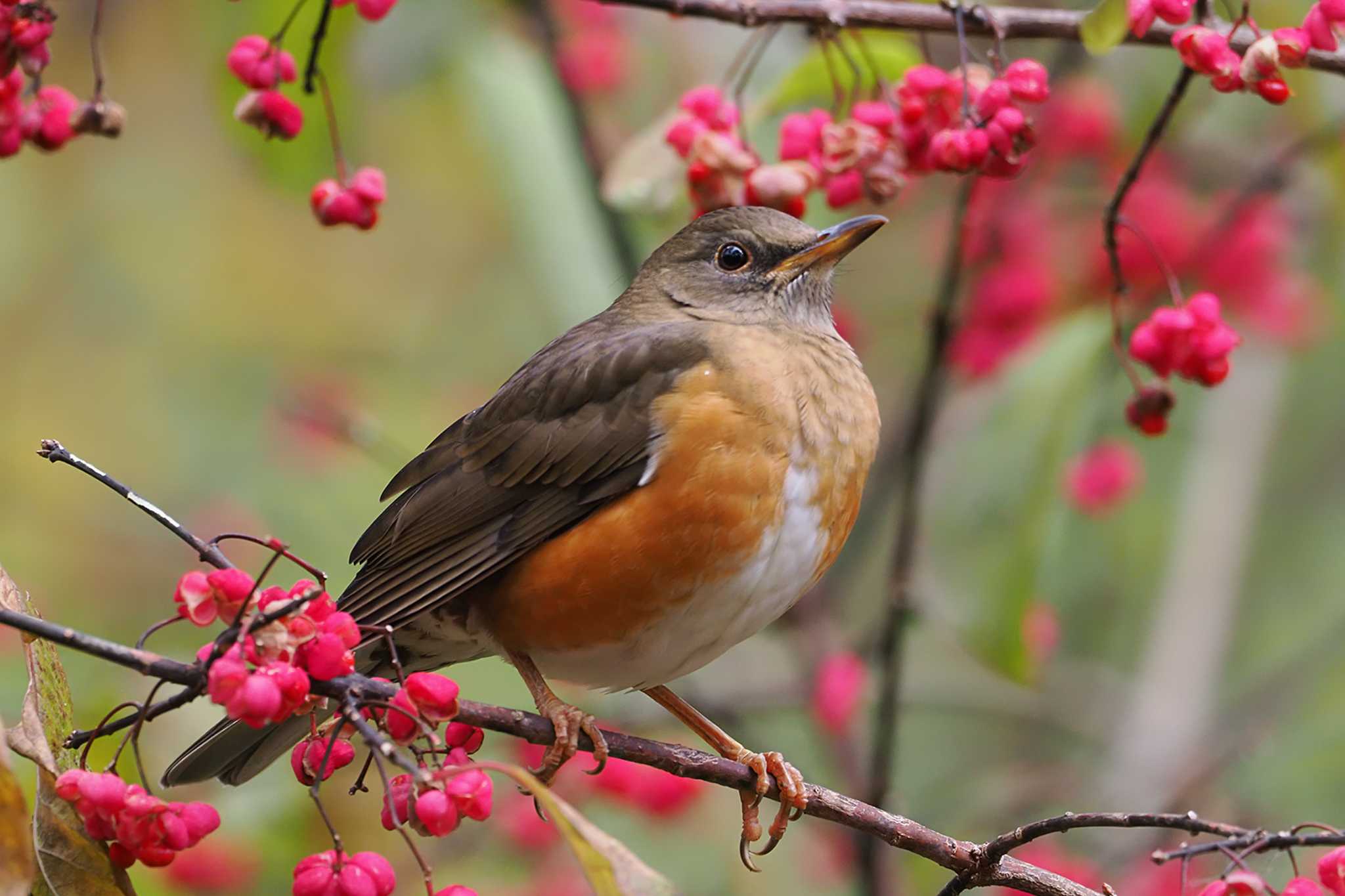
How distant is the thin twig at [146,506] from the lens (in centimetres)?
210

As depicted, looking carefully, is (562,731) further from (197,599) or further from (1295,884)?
(1295,884)

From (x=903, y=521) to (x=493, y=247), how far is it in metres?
3.43

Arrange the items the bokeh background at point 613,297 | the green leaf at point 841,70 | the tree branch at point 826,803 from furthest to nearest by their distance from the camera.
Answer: the bokeh background at point 613,297 → the green leaf at point 841,70 → the tree branch at point 826,803

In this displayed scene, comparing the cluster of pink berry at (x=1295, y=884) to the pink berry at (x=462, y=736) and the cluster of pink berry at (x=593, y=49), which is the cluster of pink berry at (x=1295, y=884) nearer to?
the pink berry at (x=462, y=736)

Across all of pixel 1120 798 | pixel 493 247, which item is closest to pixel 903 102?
pixel 1120 798

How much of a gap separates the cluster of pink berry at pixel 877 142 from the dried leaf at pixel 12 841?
1824 mm

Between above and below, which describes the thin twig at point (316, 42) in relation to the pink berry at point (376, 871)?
above

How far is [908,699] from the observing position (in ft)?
16.1

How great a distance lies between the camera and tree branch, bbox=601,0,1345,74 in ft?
9.38

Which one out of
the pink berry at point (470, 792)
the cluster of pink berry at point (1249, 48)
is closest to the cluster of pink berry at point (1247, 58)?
the cluster of pink berry at point (1249, 48)

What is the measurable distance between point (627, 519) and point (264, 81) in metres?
1.06

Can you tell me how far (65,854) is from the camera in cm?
214

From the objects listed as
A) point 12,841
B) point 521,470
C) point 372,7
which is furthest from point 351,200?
point 12,841

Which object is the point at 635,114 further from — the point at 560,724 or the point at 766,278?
the point at 560,724
